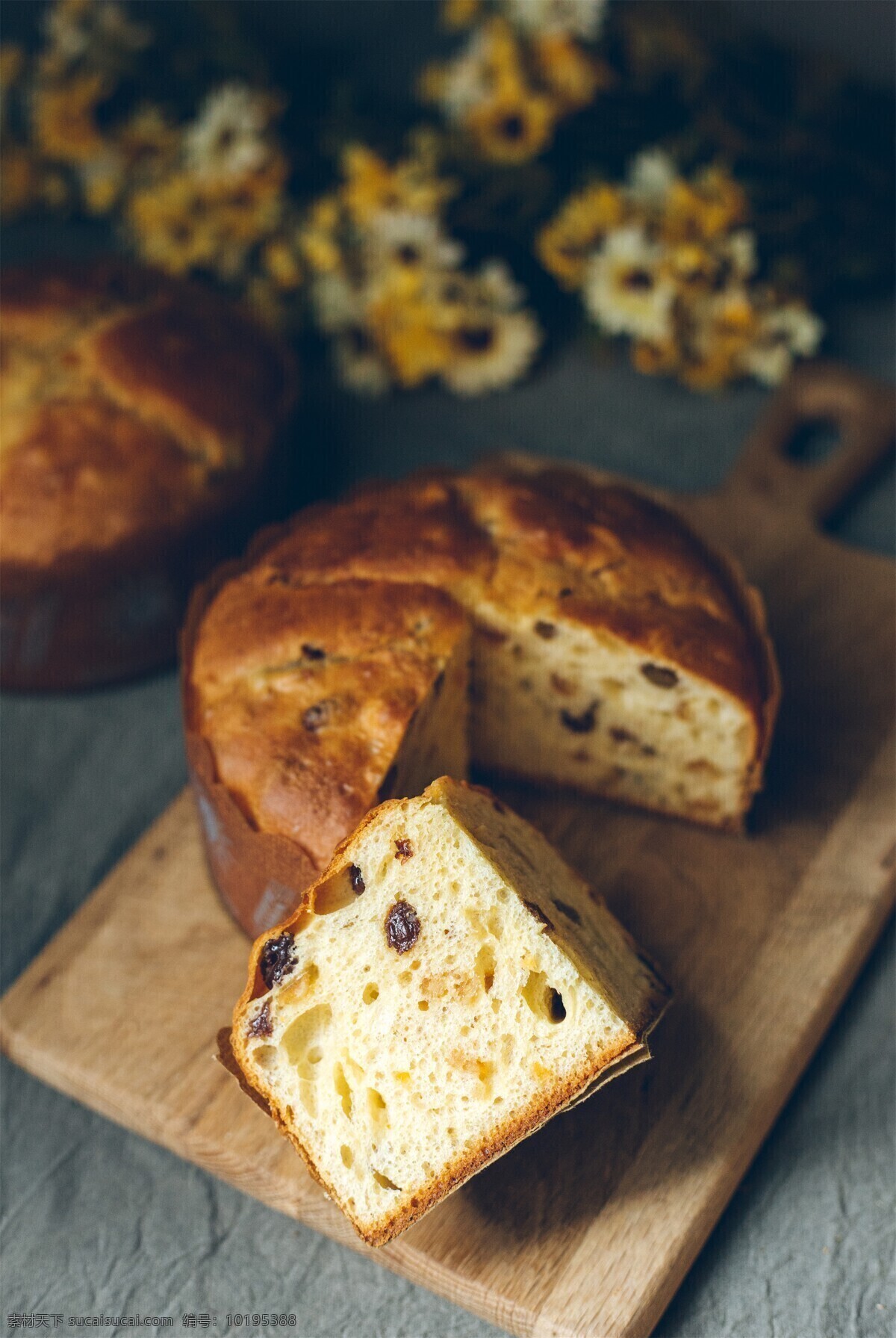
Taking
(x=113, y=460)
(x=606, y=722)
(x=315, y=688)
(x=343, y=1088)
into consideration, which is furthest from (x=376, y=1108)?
(x=113, y=460)

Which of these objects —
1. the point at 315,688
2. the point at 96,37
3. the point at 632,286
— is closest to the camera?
the point at 315,688

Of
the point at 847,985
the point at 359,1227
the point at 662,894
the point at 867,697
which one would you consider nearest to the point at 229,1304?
the point at 359,1227

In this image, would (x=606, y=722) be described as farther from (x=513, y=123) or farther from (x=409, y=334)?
(x=513, y=123)

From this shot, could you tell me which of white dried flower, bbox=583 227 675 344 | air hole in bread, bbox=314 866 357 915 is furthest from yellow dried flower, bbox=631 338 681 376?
air hole in bread, bbox=314 866 357 915

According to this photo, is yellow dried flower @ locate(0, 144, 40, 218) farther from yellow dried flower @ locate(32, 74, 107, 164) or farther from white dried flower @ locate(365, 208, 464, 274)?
white dried flower @ locate(365, 208, 464, 274)

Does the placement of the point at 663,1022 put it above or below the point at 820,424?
below

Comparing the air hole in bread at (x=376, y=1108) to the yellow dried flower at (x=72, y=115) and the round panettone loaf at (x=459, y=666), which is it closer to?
the round panettone loaf at (x=459, y=666)

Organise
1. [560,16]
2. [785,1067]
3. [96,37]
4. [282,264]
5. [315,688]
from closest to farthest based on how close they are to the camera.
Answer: [785,1067], [315,688], [560,16], [282,264], [96,37]
